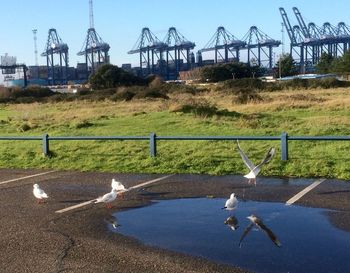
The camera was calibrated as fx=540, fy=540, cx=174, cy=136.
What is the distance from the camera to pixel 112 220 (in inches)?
279

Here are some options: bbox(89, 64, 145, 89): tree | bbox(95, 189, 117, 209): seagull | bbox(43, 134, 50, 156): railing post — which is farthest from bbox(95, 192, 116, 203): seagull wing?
bbox(89, 64, 145, 89): tree

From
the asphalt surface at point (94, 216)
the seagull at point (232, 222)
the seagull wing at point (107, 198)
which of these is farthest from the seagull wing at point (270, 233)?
Answer: the seagull wing at point (107, 198)

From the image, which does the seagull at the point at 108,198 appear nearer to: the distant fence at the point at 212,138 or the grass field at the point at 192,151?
the grass field at the point at 192,151

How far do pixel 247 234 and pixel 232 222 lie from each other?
A: 0.60m

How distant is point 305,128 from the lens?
16281 millimetres

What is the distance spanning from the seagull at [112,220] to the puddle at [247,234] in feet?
0.25

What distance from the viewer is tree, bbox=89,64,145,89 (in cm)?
8025

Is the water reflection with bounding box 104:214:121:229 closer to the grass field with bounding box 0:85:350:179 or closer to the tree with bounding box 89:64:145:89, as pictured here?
the grass field with bounding box 0:85:350:179

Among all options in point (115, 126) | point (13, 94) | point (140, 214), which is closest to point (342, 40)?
point (13, 94)

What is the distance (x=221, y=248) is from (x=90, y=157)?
7.62m

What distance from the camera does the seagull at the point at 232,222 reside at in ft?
21.3

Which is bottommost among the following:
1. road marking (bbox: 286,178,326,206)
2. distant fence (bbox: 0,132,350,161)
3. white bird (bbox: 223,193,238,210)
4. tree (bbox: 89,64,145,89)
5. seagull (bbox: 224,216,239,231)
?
road marking (bbox: 286,178,326,206)

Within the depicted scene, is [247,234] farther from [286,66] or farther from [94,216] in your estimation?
[286,66]

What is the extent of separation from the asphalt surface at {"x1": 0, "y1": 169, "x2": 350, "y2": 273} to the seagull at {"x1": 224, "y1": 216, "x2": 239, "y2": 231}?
1199mm
